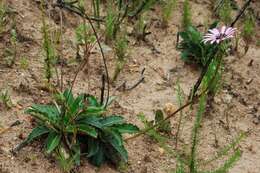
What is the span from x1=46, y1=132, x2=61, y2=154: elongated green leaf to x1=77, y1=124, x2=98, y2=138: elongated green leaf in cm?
14

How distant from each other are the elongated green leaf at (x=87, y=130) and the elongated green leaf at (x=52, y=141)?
137mm

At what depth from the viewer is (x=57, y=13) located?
4270 mm

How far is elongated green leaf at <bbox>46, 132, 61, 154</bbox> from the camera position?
3.05 m

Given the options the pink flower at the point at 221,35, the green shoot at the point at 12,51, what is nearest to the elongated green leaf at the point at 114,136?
the pink flower at the point at 221,35

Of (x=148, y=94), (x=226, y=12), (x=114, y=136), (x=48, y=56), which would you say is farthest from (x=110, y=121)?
(x=226, y=12)

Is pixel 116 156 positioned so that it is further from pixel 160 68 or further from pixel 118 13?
pixel 118 13

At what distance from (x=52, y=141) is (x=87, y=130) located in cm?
21

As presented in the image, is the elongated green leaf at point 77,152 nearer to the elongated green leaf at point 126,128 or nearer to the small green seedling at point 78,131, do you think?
the small green seedling at point 78,131

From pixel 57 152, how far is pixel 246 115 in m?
1.52

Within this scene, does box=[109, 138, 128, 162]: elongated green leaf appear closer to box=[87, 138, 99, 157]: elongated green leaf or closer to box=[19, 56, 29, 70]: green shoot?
box=[87, 138, 99, 157]: elongated green leaf

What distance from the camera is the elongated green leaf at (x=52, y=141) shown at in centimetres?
305

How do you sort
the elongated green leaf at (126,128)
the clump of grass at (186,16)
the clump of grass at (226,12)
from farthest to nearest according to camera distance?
1. the clump of grass at (226,12)
2. the clump of grass at (186,16)
3. the elongated green leaf at (126,128)

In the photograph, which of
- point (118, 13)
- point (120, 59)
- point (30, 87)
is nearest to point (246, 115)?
point (120, 59)

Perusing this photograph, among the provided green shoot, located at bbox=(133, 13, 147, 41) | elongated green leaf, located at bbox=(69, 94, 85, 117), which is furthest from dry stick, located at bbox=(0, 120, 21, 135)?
green shoot, located at bbox=(133, 13, 147, 41)
